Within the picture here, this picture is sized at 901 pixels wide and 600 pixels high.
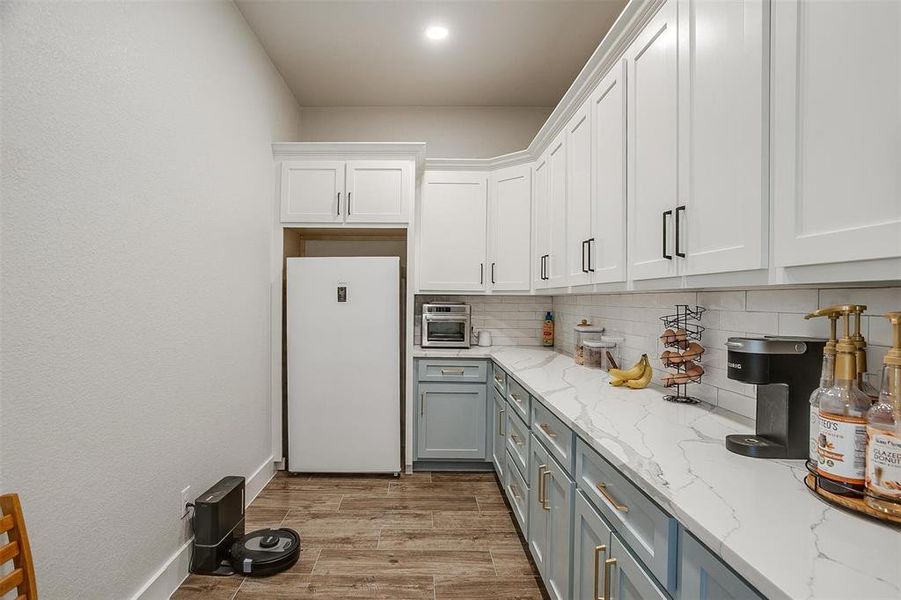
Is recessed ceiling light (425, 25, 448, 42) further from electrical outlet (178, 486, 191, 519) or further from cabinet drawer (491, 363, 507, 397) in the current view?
electrical outlet (178, 486, 191, 519)

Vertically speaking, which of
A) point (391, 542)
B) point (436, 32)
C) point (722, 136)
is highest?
point (436, 32)

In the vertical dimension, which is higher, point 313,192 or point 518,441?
point 313,192

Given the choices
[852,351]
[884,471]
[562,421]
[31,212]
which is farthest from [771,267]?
[31,212]

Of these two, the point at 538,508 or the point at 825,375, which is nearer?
the point at 825,375

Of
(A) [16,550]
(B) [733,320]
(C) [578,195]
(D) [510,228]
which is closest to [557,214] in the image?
(C) [578,195]

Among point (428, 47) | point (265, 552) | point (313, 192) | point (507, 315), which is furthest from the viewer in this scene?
point (507, 315)

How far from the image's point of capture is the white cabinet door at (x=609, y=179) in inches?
72.9

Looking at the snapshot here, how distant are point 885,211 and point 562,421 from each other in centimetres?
110

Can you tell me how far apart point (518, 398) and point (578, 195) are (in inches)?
44.5

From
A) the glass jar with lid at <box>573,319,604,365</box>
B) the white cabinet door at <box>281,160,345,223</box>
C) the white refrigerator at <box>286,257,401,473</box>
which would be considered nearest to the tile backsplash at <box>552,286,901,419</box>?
the glass jar with lid at <box>573,319,604,365</box>

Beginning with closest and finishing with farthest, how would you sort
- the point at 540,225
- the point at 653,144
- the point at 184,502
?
the point at 653,144 → the point at 184,502 → the point at 540,225

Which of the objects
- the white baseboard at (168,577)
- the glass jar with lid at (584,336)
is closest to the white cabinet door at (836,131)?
the glass jar with lid at (584,336)

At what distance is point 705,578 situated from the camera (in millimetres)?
854

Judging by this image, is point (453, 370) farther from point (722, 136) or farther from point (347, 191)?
point (722, 136)
